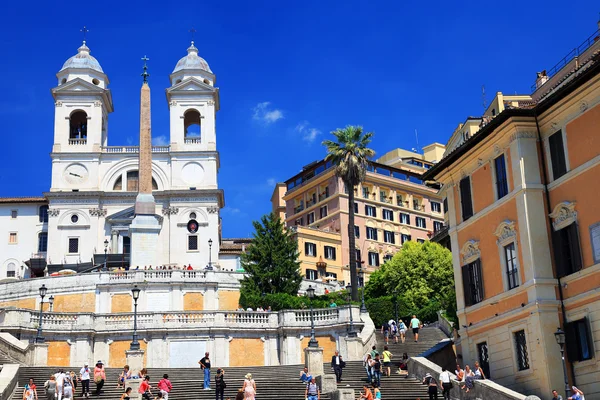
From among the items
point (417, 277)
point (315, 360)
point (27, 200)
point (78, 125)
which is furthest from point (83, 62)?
point (315, 360)

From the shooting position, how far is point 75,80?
95375 millimetres

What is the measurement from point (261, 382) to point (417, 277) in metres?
36.0

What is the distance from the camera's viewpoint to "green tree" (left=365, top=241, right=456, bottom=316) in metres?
69.8

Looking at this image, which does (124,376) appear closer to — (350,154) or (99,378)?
(99,378)

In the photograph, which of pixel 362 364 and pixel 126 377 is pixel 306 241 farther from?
pixel 126 377

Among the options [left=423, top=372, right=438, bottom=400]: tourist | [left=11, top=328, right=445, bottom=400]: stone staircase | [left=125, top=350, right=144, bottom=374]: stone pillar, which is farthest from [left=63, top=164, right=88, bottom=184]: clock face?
[left=423, top=372, right=438, bottom=400]: tourist

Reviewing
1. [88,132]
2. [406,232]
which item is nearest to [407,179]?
[406,232]

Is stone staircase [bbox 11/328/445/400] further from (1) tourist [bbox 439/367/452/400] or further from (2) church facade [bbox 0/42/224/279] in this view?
(2) church facade [bbox 0/42/224/279]

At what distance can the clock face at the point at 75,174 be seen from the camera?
9256 centimetres

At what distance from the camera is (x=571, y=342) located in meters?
32.1

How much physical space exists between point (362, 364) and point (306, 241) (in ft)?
179

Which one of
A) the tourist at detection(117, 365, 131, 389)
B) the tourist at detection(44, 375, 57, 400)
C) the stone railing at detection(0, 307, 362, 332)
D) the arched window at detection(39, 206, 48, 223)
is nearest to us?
the tourist at detection(44, 375, 57, 400)

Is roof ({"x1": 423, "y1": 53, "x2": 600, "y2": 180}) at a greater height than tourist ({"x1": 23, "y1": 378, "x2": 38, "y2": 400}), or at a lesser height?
greater

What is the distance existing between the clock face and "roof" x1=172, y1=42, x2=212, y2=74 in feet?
49.4
